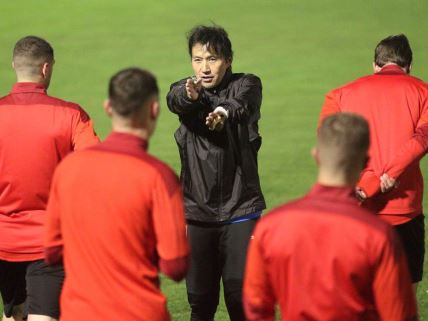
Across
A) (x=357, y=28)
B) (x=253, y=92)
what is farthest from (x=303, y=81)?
(x=253, y=92)

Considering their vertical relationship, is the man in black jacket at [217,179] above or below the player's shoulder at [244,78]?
below

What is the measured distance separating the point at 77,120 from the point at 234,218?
1174 millimetres

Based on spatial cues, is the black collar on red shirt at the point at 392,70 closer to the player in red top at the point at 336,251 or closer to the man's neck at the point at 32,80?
the man's neck at the point at 32,80

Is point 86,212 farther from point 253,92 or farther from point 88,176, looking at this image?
point 253,92

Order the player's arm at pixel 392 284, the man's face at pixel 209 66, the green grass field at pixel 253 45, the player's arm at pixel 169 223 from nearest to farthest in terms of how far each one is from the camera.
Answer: the player's arm at pixel 392 284
the player's arm at pixel 169 223
the man's face at pixel 209 66
the green grass field at pixel 253 45

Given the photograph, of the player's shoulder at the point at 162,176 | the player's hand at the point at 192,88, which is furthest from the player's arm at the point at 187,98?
the player's shoulder at the point at 162,176

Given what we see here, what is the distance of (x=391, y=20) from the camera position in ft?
59.2

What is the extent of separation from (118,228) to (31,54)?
2045mm

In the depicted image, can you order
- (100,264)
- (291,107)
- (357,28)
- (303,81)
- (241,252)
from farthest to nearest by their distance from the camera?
(357,28), (303,81), (291,107), (241,252), (100,264)

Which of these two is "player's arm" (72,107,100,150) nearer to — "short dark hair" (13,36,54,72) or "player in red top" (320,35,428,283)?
"short dark hair" (13,36,54,72)

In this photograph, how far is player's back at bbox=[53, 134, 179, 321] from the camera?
4.53 m

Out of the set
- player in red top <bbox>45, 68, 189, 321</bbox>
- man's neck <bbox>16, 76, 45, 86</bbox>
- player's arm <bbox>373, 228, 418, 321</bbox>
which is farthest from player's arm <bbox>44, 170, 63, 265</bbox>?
man's neck <bbox>16, 76, 45, 86</bbox>

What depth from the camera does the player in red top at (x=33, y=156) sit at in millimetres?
6016

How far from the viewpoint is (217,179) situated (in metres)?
6.56
